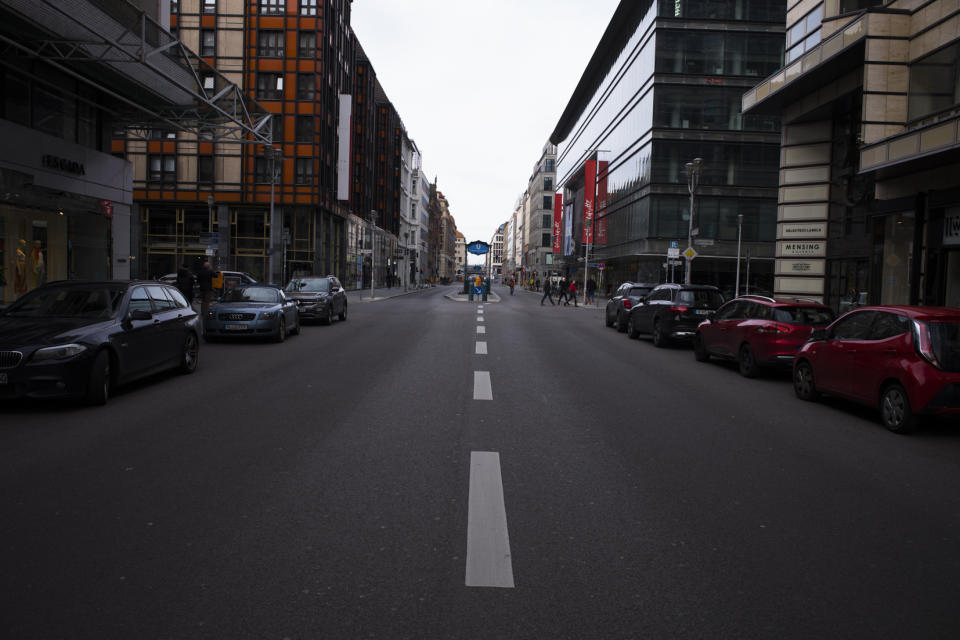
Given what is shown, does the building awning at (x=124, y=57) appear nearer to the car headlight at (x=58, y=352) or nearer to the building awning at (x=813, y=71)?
the car headlight at (x=58, y=352)

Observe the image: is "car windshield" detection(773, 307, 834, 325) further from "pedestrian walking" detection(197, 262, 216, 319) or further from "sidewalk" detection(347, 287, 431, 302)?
"sidewalk" detection(347, 287, 431, 302)

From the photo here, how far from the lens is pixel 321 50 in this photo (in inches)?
1946

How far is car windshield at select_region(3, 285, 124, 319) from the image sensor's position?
29.5 ft

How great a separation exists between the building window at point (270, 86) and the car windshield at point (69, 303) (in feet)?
143

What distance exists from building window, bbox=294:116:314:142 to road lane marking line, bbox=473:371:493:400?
4197cm

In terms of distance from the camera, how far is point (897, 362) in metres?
8.15

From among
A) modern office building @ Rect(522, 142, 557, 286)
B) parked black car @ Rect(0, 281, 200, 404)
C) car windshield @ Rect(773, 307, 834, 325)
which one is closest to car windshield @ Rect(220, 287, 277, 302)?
parked black car @ Rect(0, 281, 200, 404)

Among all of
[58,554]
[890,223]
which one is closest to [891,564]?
[58,554]

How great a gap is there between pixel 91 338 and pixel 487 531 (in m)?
5.97

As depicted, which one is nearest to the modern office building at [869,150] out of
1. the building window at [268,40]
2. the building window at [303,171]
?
the building window at [303,171]

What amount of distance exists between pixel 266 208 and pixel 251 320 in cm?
3658

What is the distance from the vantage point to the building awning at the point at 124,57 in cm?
1567

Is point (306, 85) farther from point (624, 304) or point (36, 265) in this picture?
point (624, 304)

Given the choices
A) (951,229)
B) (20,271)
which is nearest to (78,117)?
(20,271)
